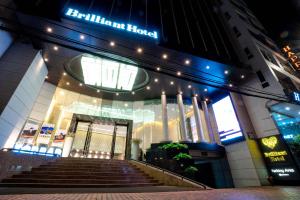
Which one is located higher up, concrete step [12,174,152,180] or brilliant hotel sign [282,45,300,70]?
brilliant hotel sign [282,45,300,70]

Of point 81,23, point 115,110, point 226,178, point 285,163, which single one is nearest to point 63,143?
point 115,110

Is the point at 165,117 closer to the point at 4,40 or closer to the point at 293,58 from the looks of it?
the point at 4,40

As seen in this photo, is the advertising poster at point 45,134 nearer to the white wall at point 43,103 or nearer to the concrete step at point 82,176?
the white wall at point 43,103

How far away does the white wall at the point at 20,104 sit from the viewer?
9.25m

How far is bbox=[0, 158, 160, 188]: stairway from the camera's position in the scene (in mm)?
5746

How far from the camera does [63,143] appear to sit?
1357cm

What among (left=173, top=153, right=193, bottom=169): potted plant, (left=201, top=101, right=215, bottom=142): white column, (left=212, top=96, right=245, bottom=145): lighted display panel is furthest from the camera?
(left=201, top=101, right=215, bottom=142): white column

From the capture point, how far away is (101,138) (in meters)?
16.0

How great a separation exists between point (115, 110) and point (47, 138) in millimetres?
6925

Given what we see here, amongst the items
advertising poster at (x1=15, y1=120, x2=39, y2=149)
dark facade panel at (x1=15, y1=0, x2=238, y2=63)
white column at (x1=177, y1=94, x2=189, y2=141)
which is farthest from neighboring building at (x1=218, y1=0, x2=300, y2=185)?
advertising poster at (x1=15, y1=120, x2=39, y2=149)

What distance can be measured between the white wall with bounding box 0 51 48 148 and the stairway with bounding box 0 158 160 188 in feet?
13.4

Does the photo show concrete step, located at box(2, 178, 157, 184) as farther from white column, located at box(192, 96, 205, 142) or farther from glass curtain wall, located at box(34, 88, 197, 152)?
white column, located at box(192, 96, 205, 142)

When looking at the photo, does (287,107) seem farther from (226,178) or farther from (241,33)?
(241,33)

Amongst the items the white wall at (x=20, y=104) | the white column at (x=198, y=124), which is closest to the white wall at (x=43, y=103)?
the white wall at (x=20, y=104)
